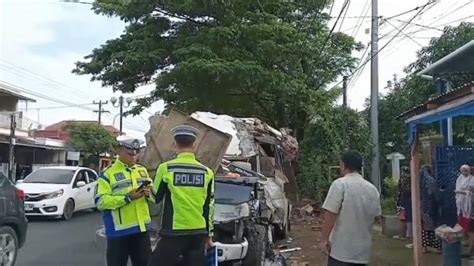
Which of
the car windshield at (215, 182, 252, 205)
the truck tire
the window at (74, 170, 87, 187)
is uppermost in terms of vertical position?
the window at (74, 170, 87, 187)

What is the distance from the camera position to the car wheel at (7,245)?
7754 mm

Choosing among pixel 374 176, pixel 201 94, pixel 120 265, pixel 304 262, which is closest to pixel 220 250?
pixel 120 265

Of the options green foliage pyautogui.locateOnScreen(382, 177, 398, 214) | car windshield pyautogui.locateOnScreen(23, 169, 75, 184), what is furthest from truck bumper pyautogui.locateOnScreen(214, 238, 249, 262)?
car windshield pyautogui.locateOnScreen(23, 169, 75, 184)

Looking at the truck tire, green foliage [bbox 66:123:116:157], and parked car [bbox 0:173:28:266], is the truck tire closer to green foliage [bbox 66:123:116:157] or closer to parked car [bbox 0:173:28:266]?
parked car [bbox 0:173:28:266]

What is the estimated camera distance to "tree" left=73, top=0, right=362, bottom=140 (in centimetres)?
1870

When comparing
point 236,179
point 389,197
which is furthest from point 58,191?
point 389,197

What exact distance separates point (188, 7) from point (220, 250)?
13.6m

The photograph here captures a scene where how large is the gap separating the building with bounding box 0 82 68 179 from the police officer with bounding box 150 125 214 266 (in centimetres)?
2607

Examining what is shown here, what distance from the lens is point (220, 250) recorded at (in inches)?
292

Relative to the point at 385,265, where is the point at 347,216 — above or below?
above

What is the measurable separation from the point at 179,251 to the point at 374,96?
12681mm

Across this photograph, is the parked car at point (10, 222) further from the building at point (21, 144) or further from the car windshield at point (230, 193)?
the building at point (21, 144)

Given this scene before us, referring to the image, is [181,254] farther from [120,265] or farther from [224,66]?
[224,66]

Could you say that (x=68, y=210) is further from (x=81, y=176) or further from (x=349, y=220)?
(x=349, y=220)
